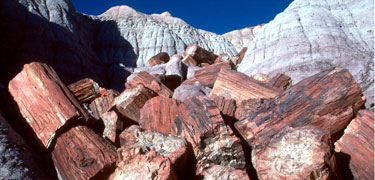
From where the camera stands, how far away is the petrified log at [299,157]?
149 centimetres

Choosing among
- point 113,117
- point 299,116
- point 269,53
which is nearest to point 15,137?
point 113,117

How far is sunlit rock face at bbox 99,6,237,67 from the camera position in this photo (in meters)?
15.5

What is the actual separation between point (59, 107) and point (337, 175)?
1974 mm

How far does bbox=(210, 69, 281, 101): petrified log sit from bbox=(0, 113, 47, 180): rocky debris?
1.74m

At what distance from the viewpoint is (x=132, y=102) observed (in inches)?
93.6

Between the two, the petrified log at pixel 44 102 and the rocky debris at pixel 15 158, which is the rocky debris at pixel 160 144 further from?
the rocky debris at pixel 15 158

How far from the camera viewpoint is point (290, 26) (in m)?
5.55

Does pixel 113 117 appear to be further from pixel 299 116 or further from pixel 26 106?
pixel 299 116

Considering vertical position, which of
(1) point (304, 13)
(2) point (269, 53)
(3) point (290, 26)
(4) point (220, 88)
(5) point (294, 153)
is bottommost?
(5) point (294, 153)

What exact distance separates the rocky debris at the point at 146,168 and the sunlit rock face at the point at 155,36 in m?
13.1

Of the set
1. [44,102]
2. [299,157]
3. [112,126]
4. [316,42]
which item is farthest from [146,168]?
[316,42]

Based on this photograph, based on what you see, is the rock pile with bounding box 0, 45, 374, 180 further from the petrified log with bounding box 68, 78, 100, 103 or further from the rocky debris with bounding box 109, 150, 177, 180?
the petrified log with bounding box 68, 78, 100, 103

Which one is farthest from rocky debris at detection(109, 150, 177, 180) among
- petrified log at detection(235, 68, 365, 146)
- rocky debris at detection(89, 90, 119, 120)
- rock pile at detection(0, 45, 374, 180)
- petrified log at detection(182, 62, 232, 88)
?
petrified log at detection(182, 62, 232, 88)

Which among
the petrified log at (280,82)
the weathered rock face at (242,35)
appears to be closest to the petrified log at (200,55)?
the petrified log at (280,82)
